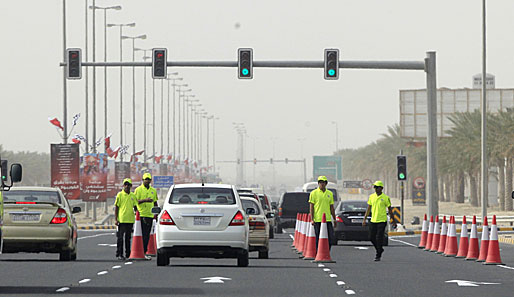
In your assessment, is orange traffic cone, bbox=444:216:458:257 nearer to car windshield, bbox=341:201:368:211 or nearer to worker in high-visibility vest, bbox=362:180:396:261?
worker in high-visibility vest, bbox=362:180:396:261

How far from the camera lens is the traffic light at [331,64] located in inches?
1489

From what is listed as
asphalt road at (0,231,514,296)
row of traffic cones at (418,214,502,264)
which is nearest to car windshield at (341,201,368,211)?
row of traffic cones at (418,214,502,264)

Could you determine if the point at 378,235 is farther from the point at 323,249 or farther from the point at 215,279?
the point at 215,279

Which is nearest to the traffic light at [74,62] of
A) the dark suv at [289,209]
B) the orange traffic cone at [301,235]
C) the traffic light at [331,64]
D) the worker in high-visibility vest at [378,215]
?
the traffic light at [331,64]

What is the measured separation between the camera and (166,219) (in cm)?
2347

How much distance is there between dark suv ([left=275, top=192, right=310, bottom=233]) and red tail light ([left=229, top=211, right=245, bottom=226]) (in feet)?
86.4

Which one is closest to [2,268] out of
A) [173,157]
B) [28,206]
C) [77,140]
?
[28,206]

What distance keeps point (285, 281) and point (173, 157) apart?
4782 inches

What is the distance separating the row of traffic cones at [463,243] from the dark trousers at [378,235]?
1.76 meters

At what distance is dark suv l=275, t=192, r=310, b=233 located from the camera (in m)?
50.1

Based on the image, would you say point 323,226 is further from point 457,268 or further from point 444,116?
point 444,116

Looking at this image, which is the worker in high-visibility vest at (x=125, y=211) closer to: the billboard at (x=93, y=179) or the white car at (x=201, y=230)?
the white car at (x=201, y=230)

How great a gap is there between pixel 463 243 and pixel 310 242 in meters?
3.42

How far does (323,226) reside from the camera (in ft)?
84.5
